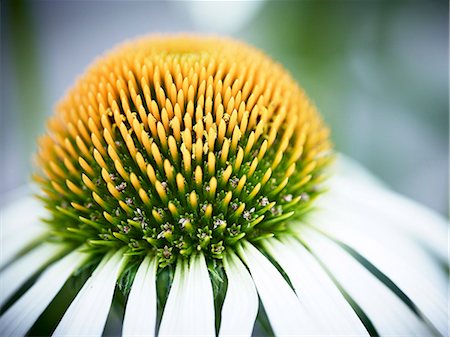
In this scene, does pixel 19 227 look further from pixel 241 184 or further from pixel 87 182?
pixel 241 184

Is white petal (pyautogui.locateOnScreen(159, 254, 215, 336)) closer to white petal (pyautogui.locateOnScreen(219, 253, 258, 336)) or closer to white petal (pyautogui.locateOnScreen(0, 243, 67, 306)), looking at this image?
white petal (pyautogui.locateOnScreen(219, 253, 258, 336))

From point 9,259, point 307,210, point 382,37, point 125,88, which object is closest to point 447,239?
point 307,210

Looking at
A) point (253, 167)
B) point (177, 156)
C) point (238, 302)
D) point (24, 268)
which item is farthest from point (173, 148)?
point (24, 268)

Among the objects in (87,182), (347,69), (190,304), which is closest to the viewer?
(190,304)

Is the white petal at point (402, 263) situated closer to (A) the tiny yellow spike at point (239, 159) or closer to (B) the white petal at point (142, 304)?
(A) the tiny yellow spike at point (239, 159)

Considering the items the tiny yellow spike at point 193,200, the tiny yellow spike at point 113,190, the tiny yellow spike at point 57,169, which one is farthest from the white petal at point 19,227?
the tiny yellow spike at point 193,200
